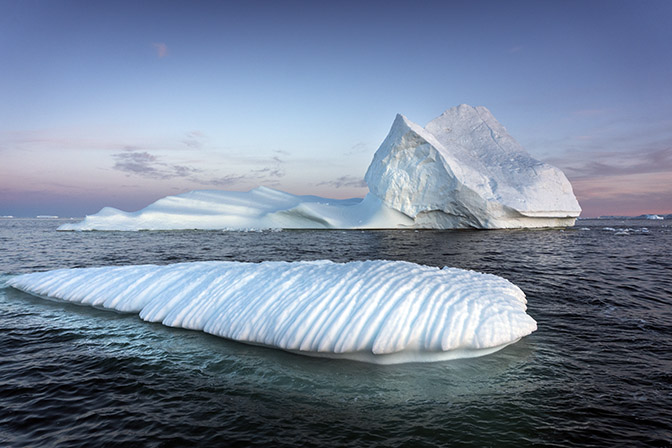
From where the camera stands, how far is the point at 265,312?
534 centimetres

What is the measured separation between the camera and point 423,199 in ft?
116

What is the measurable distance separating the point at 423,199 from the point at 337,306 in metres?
31.6

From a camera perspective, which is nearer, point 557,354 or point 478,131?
point 557,354

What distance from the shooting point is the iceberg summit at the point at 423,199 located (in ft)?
109

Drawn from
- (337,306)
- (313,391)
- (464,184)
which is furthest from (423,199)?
(313,391)

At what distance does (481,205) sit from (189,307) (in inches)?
1252

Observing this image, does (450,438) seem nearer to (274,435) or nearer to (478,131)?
(274,435)

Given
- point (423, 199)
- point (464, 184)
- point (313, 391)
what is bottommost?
point (313, 391)

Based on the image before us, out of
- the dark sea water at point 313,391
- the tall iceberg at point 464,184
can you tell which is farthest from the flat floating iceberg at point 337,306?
the tall iceberg at point 464,184

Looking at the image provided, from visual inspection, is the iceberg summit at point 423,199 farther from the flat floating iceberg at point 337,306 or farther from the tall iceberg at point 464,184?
the flat floating iceberg at point 337,306

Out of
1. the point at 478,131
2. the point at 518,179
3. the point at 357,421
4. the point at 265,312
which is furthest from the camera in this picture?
the point at 478,131

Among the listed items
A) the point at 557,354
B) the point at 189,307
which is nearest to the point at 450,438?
the point at 557,354

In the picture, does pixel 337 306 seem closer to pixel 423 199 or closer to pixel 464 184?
pixel 464 184

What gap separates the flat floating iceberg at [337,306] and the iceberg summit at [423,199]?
28206 millimetres
